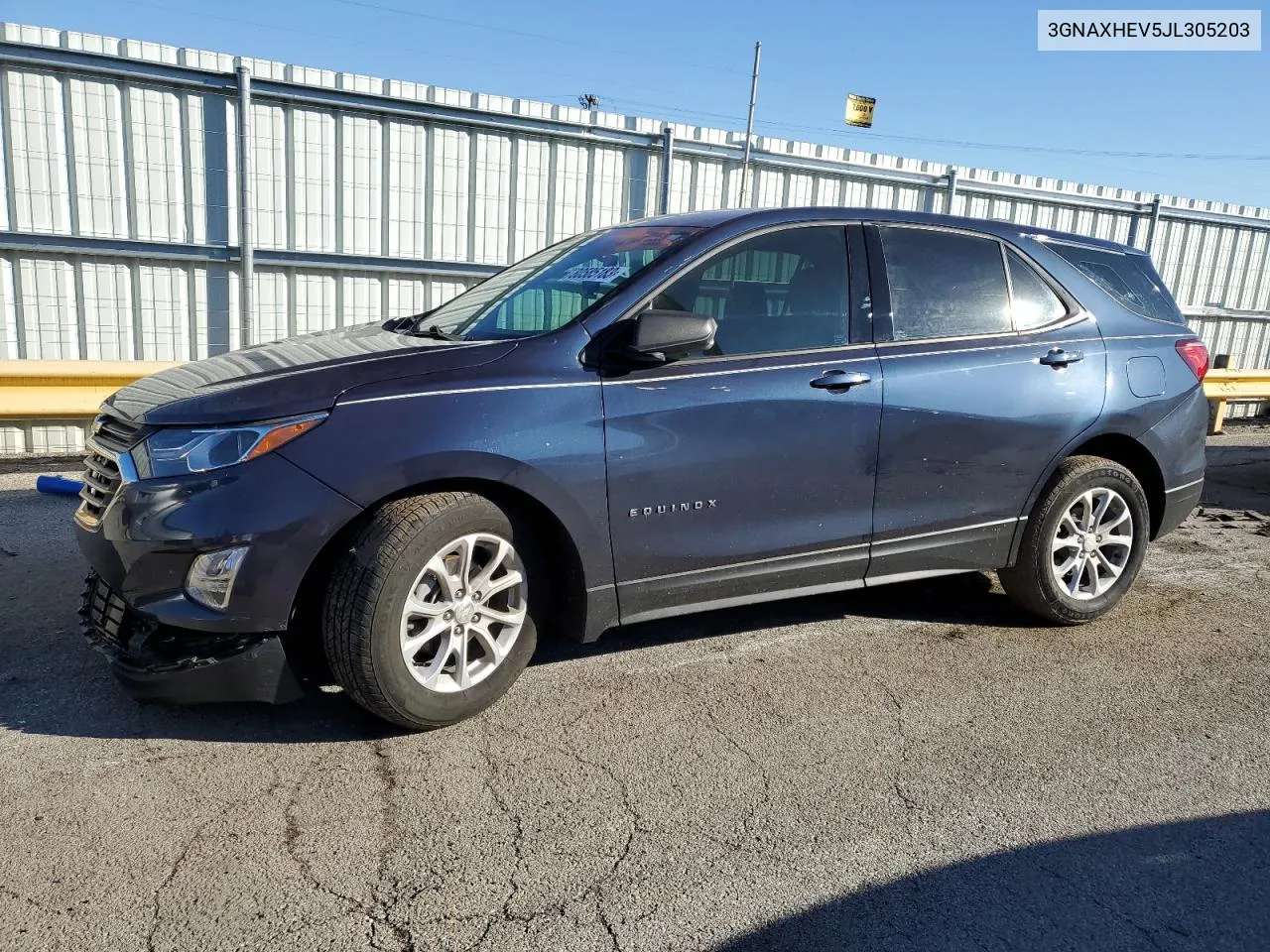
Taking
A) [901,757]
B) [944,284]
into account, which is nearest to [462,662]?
[901,757]

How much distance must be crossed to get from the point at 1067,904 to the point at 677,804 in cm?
110

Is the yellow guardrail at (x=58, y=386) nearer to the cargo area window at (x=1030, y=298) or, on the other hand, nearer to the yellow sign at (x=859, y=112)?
the cargo area window at (x=1030, y=298)

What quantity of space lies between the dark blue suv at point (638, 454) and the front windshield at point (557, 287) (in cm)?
2

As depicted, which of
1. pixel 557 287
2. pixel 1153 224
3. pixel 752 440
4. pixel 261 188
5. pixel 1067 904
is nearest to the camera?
pixel 1067 904

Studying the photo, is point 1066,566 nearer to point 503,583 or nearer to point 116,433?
point 503,583

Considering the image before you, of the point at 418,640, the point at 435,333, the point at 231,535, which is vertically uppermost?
the point at 435,333

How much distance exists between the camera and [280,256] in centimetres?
848

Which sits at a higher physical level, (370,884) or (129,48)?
(129,48)

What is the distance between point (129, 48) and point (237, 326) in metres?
2.22

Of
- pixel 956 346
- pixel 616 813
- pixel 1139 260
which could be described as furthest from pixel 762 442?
pixel 1139 260

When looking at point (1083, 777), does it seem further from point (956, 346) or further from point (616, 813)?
point (956, 346)

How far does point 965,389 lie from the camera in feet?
13.9

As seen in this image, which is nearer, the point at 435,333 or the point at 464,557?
the point at 464,557

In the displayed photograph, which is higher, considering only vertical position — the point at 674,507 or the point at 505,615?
the point at 674,507
